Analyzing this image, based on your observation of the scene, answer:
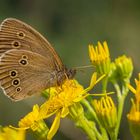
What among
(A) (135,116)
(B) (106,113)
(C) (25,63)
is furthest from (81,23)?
(A) (135,116)

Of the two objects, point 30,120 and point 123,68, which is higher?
point 123,68

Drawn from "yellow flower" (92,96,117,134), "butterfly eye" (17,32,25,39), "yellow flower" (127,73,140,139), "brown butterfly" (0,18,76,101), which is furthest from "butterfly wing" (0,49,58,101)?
"yellow flower" (127,73,140,139)

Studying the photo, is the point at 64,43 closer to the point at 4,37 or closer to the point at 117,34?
the point at 117,34

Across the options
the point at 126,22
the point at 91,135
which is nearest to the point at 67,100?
the point at 91,135

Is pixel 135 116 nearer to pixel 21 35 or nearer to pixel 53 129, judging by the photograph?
pixel 53 129

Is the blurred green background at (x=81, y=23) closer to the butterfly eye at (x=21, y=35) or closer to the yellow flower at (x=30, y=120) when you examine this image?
the butterfly eye at (x=21, y=35)

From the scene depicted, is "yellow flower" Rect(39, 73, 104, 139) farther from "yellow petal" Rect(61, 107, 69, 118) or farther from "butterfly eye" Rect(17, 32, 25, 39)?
"butterfly eye" Rect(17, 32, 25, 39)

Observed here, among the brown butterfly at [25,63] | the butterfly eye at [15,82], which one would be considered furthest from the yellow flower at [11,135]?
the butterfly eye at [15,82]
